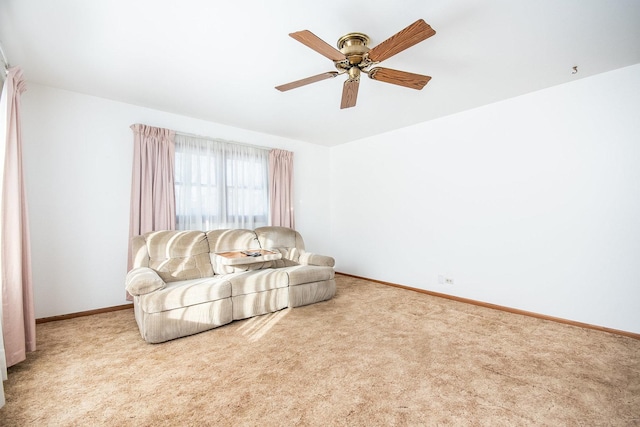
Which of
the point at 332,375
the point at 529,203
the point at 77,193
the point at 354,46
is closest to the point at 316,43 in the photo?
the point at 354,46

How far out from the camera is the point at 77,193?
10.4 feet

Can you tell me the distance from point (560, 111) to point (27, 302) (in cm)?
543

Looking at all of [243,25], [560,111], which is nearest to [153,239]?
[243,25]

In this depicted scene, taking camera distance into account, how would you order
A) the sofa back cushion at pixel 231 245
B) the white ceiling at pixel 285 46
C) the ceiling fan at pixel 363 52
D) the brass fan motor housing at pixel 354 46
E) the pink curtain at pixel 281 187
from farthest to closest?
the pink curtain at pixel 281 187 → the sofa back cushion at pixel 231 245 → the brass fan motor housing at pixel 354 46 → the white ceiling at pixel 285 46 → the ceiling fan at pixel 363 52

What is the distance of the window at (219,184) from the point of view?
12.6ft

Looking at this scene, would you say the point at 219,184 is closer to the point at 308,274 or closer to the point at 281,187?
the point at 281,187

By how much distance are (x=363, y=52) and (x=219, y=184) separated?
2.89m

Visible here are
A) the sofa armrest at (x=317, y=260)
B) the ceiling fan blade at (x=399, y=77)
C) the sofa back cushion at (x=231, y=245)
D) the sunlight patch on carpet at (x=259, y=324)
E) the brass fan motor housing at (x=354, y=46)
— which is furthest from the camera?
the sofa armrest at (x=317, y=260)

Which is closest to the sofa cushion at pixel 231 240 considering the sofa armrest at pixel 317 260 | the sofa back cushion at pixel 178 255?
the sofa back cushion at pixel 178 255

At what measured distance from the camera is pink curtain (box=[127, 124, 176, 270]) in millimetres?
3398

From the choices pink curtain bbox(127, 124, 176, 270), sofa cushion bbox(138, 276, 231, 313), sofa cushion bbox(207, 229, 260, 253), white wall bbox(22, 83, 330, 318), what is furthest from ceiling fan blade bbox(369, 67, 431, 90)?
white wall bbox(22, 83, 330, 318)

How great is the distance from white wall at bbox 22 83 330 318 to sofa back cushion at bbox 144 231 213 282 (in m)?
0.66

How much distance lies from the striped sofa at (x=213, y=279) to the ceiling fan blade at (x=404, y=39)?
2387mm

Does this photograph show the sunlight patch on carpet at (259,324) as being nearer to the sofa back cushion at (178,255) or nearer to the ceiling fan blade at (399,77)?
the sofa back cushion at (178,255)
